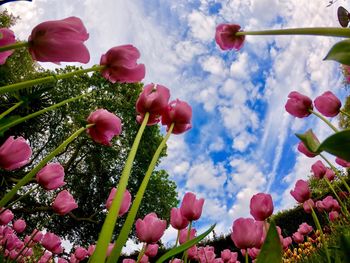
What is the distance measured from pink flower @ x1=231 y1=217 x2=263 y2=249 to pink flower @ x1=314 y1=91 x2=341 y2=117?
0.91 meters

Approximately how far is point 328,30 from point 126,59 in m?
0.59

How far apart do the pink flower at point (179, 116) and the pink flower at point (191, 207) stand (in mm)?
643

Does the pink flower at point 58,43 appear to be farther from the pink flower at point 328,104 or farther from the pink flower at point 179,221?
the pink flower at point 328,104

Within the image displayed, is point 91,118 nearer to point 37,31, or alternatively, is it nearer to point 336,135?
point 37,31

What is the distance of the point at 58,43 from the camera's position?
0.91 meters

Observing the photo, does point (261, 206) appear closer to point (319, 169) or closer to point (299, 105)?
point (299, 105)

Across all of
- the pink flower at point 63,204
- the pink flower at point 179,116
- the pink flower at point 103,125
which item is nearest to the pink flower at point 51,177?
the pink flower at point 63,204

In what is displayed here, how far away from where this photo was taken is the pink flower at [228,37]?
4.59 ft

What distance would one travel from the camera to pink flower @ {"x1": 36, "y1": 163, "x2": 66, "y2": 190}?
2150 mm

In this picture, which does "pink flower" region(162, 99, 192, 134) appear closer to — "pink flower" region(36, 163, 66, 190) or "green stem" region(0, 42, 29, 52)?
"green stem" region(0, 42, 29, 52)

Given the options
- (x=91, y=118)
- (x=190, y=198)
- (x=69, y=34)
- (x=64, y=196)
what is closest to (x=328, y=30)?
(x=69, y=34)

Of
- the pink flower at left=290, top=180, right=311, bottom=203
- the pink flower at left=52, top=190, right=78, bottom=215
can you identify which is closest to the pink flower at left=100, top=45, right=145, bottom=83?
the pink flower at left=52, top=190, right=78, bottom=215

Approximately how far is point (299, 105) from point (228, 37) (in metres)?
0.98

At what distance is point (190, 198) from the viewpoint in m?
2.00
